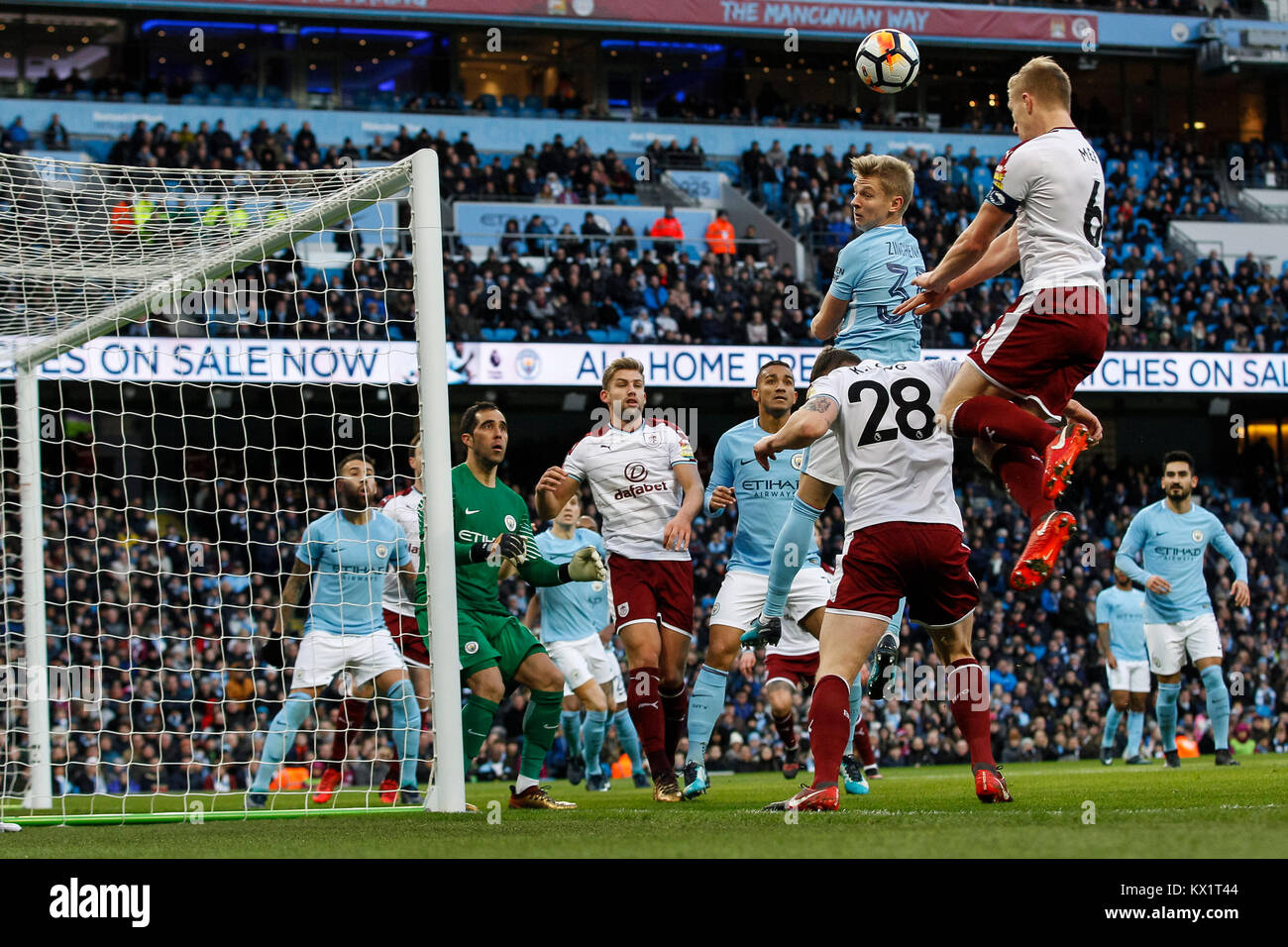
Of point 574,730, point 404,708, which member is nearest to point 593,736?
point 574,730

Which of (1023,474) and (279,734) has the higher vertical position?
(1023,474)

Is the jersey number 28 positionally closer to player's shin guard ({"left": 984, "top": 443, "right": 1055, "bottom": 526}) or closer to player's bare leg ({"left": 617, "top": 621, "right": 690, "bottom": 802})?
player's shin guard ({"left": 984, "top": 443, "right": 1055, "bottom": 526})

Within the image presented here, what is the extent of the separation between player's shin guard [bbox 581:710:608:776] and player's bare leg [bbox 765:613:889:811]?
6.42 meters

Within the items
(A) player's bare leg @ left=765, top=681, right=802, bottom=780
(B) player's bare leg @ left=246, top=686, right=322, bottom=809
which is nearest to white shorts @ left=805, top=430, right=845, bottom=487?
(A) player's bare leg @ left=765, top=681, right=802, bottom=780

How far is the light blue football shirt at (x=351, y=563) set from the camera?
9.67 m

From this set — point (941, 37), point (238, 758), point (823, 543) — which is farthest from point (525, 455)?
point (941, 37)

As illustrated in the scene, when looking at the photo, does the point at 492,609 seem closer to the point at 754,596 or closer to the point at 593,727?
the point at 754,596

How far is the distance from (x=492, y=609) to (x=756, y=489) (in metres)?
1.85

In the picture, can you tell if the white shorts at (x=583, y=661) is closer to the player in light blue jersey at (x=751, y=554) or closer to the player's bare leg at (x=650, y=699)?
the player in light blue jersey at (x=751, y=554)

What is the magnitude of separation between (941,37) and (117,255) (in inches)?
1082

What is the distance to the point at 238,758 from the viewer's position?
672 inches

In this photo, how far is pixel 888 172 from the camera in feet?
24.2

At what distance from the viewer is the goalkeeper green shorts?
26.6 feet
